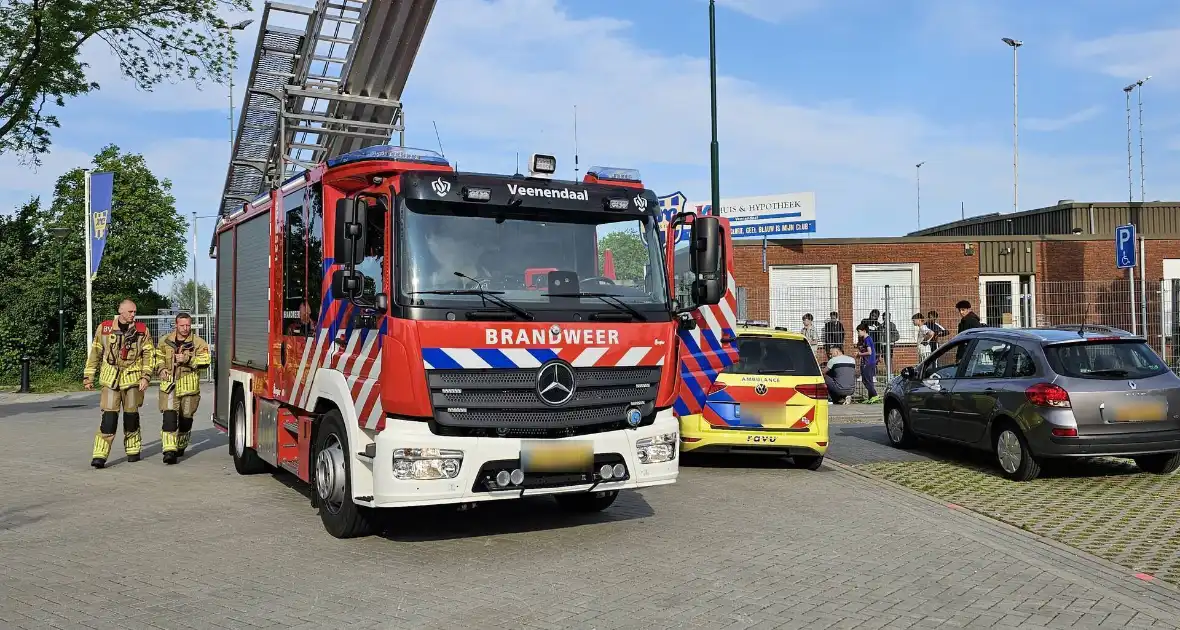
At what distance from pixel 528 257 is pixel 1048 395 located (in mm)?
5574

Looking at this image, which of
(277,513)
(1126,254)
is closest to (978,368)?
(277,513)

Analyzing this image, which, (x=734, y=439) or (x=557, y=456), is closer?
(x=557, y=456)

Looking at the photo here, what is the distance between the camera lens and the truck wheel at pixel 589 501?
26.7 ft

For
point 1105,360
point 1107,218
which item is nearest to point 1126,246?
point 1105,360

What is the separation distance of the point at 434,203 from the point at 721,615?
129 inches

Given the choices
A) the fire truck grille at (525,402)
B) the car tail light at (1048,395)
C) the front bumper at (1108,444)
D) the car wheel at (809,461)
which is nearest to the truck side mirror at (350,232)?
the fire truck grille at (525,402)

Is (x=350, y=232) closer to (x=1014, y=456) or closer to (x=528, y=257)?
(x=528, y=257)

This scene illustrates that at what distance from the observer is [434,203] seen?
6.68 m

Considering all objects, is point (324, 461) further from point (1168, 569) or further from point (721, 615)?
point (1168, 569)

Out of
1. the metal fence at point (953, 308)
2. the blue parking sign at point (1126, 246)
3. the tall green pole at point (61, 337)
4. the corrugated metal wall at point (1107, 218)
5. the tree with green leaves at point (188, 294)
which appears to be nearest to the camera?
the blue parking sign at point (1126, 246)

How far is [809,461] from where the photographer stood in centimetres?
1083

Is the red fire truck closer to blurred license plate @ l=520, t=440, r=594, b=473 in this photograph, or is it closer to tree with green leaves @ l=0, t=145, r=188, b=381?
blurred license plate @ l=520, t=440, r=594, b=473

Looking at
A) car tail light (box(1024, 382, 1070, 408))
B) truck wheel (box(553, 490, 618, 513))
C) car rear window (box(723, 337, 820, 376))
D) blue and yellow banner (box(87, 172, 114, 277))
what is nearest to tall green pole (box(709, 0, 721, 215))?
car rear window (box(723, 337, 820, 376))

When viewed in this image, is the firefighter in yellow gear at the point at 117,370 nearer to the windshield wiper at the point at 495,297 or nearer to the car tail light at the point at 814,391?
the windshield wiper at the point at 495,297
